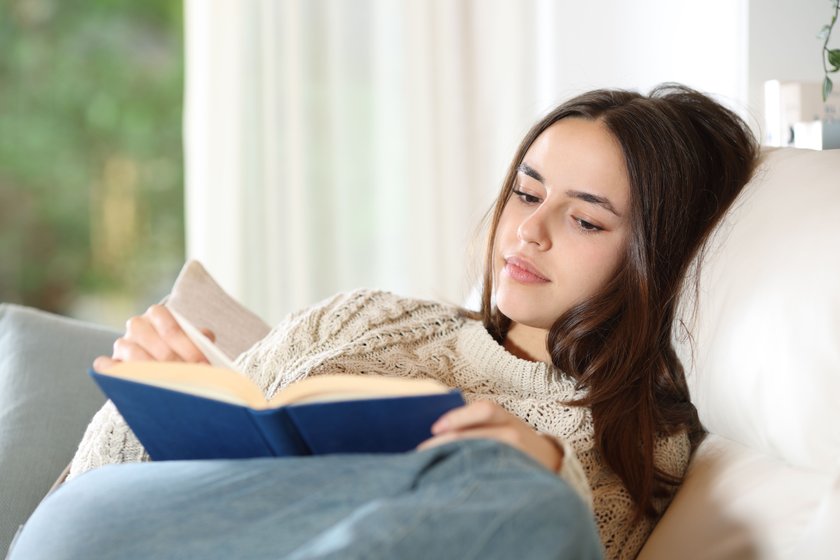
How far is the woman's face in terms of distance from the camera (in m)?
1.54

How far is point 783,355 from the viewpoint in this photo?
120cm

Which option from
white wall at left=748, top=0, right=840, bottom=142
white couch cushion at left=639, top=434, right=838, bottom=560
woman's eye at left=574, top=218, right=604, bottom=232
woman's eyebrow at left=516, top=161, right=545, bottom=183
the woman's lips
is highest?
white wall at left=748, top=0, right=840, bottom=142

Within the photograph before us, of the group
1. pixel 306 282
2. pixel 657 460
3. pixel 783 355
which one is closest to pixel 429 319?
pixel 657 460

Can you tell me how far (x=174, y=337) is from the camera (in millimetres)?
1313

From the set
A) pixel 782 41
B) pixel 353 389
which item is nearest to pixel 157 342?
pixel 353 389

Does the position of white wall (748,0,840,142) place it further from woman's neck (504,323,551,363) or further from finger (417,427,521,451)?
finger (417,427,521,451)

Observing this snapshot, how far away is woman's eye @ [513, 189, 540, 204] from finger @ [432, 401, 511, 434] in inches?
26.0

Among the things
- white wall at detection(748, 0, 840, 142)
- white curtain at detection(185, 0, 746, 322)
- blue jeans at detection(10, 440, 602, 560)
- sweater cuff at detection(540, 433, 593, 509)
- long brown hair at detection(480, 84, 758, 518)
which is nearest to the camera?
blue jeans at detection(10, 440, 602, 560)

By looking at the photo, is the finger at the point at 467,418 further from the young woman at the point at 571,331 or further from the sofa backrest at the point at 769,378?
the sofa backrest at the point at 769,378

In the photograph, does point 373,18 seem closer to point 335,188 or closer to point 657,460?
point 335,188

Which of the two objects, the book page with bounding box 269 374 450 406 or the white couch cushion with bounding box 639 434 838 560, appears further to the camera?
the white couch cushion with bounding box 639 434 838 560

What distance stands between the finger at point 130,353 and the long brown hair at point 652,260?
23.5 inches

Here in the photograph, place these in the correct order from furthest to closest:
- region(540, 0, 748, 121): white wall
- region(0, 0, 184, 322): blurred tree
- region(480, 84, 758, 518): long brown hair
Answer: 1. region(0, 0, 184, 322): blurred tree
2. region(540, 0, 748, 121): white wall
3. region(480, 84, 758, 518): long brown hair

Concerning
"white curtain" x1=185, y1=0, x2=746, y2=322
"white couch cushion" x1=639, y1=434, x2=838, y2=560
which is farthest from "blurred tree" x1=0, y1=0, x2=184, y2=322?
"white couch cushion" x1=639, y1=434, x2=838, y2=560
